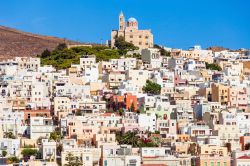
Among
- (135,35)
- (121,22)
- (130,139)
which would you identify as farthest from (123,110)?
(121,22)

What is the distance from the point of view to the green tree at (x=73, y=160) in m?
52.4

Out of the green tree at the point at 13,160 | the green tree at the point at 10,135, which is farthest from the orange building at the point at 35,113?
the green tree at the point at 13,160

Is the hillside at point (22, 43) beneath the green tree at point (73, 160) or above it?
above

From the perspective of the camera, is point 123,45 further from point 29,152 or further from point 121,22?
point 29,152

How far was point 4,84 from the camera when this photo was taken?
7475 cm

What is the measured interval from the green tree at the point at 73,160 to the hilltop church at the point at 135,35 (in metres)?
42.6

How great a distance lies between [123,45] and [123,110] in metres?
25.9

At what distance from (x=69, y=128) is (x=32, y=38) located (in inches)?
3954

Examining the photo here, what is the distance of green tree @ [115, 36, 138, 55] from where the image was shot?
9275 centimetres

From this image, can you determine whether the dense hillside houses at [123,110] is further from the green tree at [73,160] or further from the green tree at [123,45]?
the green tree at [123,45]

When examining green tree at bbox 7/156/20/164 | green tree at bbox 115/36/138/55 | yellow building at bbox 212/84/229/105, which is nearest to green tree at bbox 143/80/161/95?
yellow building at bbox 212/84/229/105

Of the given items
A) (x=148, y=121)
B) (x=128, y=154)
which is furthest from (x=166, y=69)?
(x=128, y=154)

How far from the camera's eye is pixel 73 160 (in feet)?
174

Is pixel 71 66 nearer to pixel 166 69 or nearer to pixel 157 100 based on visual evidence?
pixel 166 69
